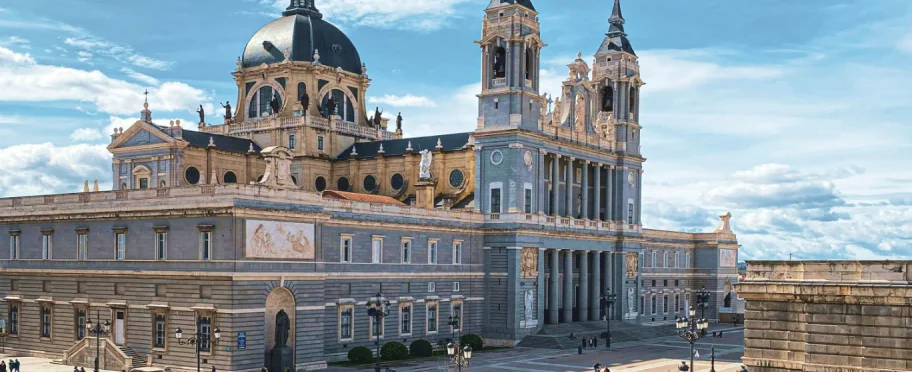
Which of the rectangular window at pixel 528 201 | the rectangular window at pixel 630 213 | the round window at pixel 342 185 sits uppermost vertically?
the round window at pixel 342 185

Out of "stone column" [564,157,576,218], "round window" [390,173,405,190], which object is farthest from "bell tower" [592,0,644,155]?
"round window" [390,173,405,190]

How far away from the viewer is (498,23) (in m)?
83.1

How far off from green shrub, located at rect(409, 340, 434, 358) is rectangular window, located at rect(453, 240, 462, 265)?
906cm

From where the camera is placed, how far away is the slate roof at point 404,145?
298ft

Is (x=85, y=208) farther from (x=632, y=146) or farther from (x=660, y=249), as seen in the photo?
(x=660, y=249)

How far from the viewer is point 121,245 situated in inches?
2486

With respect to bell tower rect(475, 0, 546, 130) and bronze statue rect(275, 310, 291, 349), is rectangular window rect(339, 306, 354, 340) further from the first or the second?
bell tower rect(475, 0, 546, 130)

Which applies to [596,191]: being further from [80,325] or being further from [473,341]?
[80,325]

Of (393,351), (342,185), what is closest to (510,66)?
(342,185)

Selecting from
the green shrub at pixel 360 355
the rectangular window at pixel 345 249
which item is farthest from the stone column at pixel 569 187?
the green shrub at pixel 360 355

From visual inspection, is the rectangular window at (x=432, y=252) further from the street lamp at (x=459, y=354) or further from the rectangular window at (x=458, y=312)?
the street lamp at (x=459, y=354)

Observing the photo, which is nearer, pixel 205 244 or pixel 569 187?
pixel 205 244

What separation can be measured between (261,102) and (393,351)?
38.1m

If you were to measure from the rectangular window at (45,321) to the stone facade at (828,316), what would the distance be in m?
47.2
